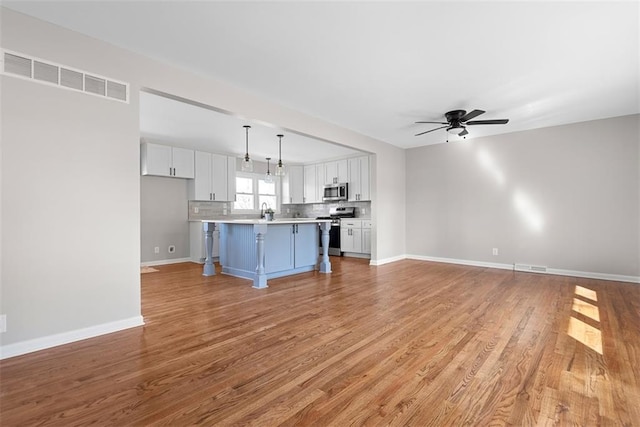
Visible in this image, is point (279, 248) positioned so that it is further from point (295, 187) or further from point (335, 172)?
point (295, 187)

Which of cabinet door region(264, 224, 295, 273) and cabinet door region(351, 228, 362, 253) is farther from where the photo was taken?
cabinet door region(351, 228, 362, 253)

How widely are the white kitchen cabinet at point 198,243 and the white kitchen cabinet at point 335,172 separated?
2.95m

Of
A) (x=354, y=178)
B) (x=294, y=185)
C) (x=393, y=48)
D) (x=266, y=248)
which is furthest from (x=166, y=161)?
(x=393, y=48)

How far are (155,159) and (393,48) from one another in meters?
4.97

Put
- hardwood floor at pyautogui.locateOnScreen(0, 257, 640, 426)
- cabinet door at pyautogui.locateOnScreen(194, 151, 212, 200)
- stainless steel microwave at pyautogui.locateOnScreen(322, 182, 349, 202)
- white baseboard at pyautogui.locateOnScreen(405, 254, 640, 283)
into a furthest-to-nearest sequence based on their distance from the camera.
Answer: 1. stainless steel microwave at pyautogui.locateOnScreen(322, 182, 349, 202)
2. cabinet door at pyautogui.locateOnScreen(194, 151, 212, 200)
3. white baseboard at pyautogui.locateOnScreen(405, 254, 640, 283)
4. hardwood floor at pyautogui.locateOnScreen(0, 257, 640, 426)

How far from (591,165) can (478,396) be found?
15.6 feet

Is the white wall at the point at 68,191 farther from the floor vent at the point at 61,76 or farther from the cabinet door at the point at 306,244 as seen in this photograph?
the cabinet door at the point at 306,244

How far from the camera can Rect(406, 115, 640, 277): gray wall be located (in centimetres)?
440

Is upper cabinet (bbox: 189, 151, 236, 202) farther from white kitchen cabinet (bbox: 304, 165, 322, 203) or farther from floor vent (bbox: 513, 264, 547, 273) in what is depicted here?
floor vent (bbox: 513, 264, 547, 273)

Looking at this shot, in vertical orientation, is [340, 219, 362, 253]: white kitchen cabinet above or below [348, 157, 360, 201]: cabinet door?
below

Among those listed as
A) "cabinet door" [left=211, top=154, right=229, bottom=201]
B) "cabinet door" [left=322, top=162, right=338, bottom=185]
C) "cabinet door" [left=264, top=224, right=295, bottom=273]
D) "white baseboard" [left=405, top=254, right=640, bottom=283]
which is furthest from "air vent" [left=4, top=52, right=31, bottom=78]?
"white baseboard" [left=405, top=254, right=640, bottom=283]

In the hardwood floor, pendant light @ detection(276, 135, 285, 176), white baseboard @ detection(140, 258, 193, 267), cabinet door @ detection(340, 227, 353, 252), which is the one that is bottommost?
white baseboard @ detection(140, 258, 193, 267)

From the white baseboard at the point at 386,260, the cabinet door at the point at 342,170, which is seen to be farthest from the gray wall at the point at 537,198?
the cabinet door at the point at 342,170

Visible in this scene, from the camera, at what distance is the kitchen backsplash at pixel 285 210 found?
6746mm
